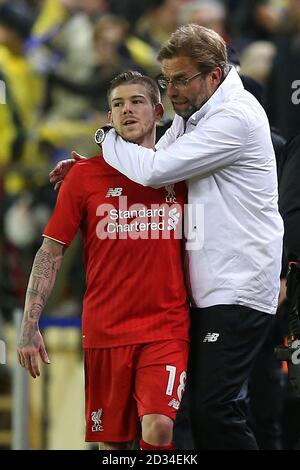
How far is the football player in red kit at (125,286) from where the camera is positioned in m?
5.23

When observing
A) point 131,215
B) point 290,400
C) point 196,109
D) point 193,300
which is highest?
point 196,109

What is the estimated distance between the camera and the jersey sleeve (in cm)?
533

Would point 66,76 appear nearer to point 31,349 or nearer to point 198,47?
point 198,47

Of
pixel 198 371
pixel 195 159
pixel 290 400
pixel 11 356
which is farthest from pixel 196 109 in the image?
pixel 11 356

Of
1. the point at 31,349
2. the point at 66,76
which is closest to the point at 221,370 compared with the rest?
the point at 31,349

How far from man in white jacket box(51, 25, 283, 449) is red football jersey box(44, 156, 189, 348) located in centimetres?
11

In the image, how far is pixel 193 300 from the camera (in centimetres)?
533

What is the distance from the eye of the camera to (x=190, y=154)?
16.9 feet

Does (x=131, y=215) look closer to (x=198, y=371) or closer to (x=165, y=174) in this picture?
(x=165, y=174)

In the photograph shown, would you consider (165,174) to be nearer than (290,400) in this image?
Yes

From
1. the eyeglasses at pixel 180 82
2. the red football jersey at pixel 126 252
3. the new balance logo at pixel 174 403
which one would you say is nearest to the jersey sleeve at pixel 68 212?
the red football jersey at pixel 126 252

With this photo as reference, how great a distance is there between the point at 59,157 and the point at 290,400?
3355 millimetres

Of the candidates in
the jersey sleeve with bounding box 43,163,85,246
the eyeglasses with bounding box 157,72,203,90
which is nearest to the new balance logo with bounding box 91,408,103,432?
the jersey sleeve with bounding box 43,163,85,246

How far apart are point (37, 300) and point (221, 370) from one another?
865 mm
